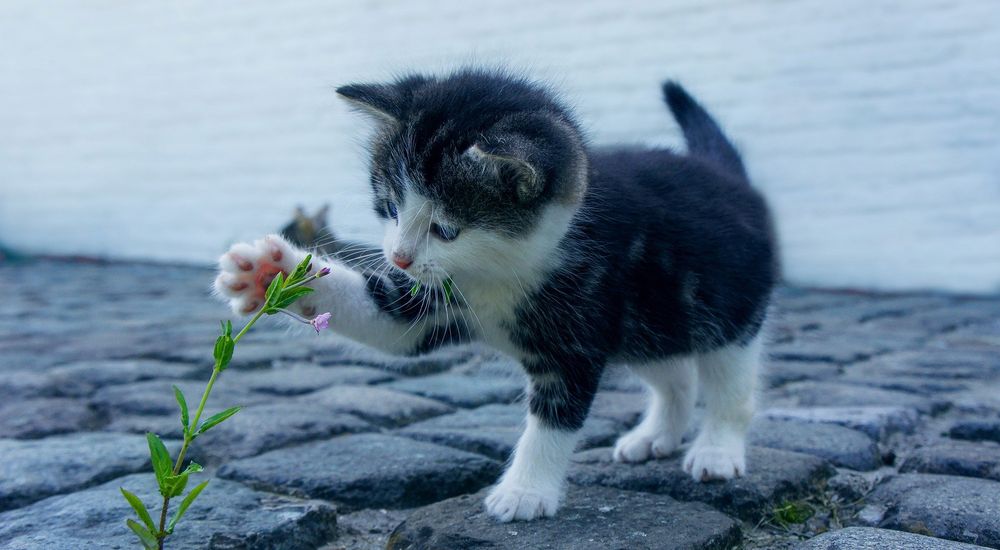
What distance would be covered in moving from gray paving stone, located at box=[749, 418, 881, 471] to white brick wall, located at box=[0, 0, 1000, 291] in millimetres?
3469

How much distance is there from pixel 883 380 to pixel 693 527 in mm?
2032

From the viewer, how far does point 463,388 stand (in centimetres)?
343

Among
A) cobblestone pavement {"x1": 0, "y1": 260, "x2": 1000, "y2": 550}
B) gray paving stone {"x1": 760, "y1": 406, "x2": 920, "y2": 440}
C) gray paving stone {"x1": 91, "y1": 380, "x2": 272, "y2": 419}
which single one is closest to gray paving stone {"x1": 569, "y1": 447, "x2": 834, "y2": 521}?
cobblestone pavement {"x1": 0, "y1": 260, "x2": 1000, "y2": 550}

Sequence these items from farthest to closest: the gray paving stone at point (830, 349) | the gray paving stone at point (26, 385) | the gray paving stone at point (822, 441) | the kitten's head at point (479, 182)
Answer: the gray paving stone at point (830, 349)
the gray paving stone at point (26, 385)
the gray paving stone at point (822, 441)
the kitten's head at point (479, 182)

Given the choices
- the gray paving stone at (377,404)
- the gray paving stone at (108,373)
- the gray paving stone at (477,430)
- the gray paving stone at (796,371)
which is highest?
the gray paving stone at (796,371)

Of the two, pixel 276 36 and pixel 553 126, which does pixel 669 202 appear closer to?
pixel 553 126

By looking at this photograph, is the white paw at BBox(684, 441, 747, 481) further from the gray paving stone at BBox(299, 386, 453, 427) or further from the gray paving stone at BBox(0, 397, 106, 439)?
the gray paving stone at BBox(0, 397, 106, 439)

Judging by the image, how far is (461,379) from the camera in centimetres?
363

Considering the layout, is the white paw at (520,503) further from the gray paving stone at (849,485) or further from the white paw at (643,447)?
the gray paving stone at (849,485)

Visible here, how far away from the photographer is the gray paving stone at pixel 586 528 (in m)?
1.77

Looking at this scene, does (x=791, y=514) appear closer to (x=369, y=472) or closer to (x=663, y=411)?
(x=663, y=411)

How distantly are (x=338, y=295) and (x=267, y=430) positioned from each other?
67cm

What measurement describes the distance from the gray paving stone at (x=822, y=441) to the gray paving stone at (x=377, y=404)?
40.2 inches

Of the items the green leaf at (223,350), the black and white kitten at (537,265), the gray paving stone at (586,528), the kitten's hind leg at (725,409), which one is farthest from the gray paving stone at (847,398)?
the green leaf at (223,350)
